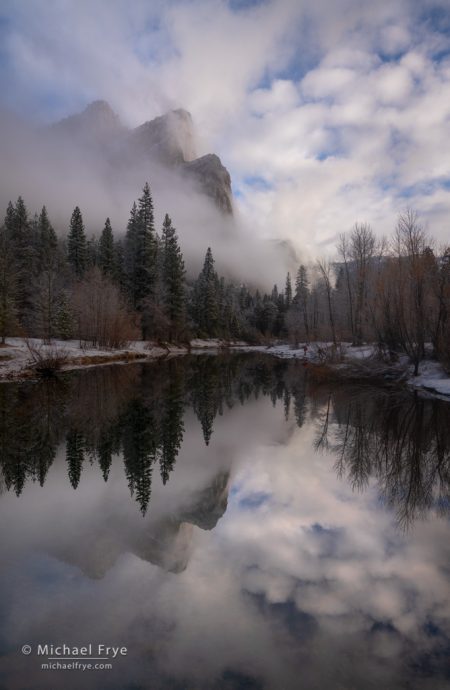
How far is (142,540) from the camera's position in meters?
4.88

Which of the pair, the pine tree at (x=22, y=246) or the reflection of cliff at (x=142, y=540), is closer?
the reflection of cliff at (x=142, y=540)

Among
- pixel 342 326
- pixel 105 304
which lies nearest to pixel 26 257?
pixel 105 304

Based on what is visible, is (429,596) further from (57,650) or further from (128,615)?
(57,650)

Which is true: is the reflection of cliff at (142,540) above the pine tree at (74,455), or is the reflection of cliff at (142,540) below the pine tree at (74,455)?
below

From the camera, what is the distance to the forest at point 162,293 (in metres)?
22.8

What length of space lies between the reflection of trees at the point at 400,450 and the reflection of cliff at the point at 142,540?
3.24 metres

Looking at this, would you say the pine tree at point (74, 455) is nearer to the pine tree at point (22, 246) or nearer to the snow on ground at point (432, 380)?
the snow on ground at point (432, 380)

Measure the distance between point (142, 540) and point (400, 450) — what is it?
697 cm

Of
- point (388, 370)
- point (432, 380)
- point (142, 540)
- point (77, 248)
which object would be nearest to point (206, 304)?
point (77, 248)

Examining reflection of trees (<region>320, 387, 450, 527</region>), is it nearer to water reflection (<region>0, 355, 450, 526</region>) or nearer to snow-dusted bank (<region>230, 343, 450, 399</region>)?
water reflection (<region>0, 355, 450, 526</region>)

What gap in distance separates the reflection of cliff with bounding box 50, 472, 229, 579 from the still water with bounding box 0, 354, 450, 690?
25mm

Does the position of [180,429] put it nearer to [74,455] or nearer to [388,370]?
[74,455]

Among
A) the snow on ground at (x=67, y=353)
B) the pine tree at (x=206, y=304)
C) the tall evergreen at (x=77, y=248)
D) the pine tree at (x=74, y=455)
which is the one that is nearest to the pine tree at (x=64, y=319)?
the snow on ground at (x=67, y=353)

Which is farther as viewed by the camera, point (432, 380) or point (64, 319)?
point (64, 319)
